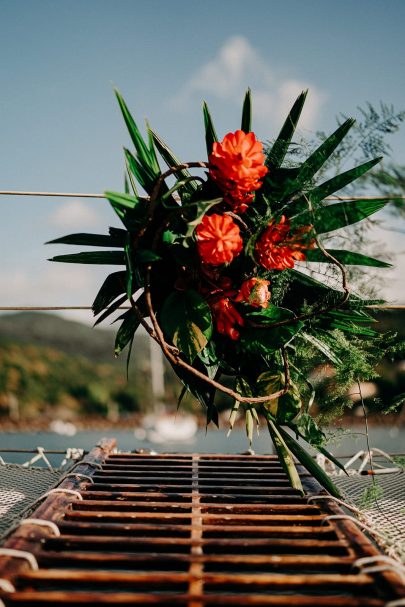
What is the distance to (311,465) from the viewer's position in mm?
1335

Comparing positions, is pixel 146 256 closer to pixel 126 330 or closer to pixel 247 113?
pixel 126 330

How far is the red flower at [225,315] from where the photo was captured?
1312 mm

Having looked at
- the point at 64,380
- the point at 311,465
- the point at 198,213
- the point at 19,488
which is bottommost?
the point at 64,380

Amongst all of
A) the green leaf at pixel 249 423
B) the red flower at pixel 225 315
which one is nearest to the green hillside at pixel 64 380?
the green leaf at pixel 249 423

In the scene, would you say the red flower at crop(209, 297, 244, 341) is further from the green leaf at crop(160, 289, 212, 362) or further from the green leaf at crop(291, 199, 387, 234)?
the green leaf at crop(291, 199, 387, 234)

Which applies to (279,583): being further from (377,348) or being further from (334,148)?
(334,148)

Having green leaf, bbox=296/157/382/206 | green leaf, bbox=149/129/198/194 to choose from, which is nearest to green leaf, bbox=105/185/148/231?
green leaf, bbox=149/129/198/194

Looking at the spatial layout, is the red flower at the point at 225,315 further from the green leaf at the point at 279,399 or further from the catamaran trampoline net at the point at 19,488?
the catamaran trampoline net at the point at 19,488

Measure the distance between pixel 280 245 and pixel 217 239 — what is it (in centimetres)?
20

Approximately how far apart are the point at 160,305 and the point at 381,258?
0.69 m

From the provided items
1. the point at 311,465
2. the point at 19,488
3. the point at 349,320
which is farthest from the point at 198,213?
the point at 19,488

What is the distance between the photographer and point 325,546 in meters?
0.98

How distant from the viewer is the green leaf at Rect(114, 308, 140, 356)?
143cm

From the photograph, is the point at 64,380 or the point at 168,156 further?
the point at 64,380
